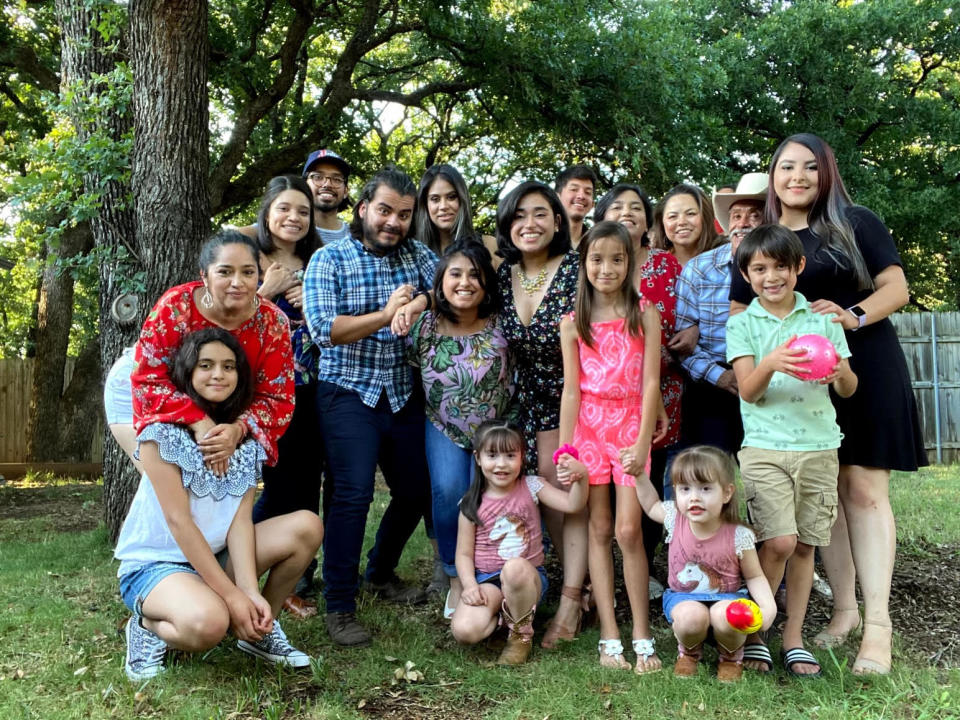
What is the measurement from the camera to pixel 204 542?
3.15m

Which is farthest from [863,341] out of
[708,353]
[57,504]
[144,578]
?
[57,504]

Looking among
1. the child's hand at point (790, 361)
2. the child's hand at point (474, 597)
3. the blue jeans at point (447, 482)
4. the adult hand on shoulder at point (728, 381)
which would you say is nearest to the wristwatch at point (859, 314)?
the child's hand at point (790, 361)

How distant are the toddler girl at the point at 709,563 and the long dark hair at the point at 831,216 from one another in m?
0.97

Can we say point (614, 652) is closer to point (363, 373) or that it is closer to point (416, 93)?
point (363, 373)

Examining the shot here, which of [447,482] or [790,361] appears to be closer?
[790,361]

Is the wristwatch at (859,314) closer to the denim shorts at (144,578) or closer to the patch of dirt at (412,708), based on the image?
the patch of dirt at (412,708)

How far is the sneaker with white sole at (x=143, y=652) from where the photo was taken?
126 inches

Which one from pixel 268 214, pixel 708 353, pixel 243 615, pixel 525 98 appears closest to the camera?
pixel 243 615

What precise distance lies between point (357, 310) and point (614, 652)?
6.40 ft

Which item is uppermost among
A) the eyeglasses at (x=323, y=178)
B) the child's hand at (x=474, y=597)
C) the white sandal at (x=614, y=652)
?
the eyeglasses at (x=323, y=178)

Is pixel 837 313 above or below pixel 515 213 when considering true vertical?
below

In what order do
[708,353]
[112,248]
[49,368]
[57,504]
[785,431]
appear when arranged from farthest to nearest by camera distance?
[49,368] → [57,504] → [112,248] → [708,353] → [785,431]

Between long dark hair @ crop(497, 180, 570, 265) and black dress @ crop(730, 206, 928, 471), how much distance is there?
1.09 meters

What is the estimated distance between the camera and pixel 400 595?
4352mm
